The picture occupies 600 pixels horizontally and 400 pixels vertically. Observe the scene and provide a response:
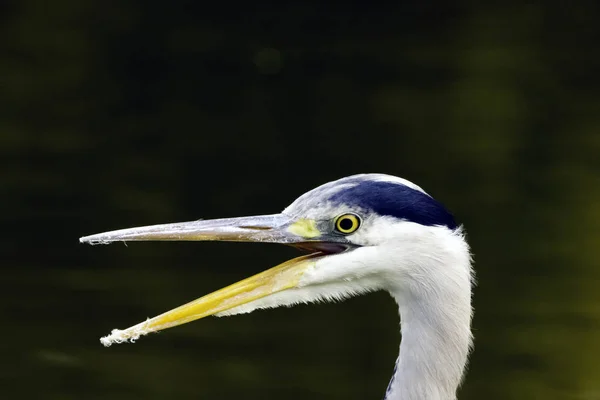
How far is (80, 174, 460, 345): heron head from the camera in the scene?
2.96 meters

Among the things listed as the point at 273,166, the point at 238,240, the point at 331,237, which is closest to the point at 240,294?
the point at 238,240

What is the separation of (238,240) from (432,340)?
625 millimetres

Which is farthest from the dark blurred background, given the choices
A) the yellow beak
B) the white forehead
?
the white forehead

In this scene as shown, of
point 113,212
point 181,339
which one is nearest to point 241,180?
point 113,212

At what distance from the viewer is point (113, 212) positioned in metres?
6.61

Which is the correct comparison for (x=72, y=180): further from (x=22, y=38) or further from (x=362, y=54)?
(x=362, y=54)

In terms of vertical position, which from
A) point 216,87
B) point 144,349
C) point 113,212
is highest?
point 216,87

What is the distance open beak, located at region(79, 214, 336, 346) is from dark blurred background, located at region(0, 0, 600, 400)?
250 cm

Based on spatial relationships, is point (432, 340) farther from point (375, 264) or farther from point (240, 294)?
point (240, 294)

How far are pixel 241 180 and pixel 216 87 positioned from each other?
1322mm

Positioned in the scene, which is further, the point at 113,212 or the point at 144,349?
the point at 113,212

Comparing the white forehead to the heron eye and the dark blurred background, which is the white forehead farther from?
the dark blurred background

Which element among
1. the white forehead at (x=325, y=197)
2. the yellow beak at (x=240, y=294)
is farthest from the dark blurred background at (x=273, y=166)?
the white forehead at (x=325, y=197)

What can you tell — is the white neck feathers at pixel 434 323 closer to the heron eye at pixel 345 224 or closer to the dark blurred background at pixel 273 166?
the heron eye at pixel 345 224
